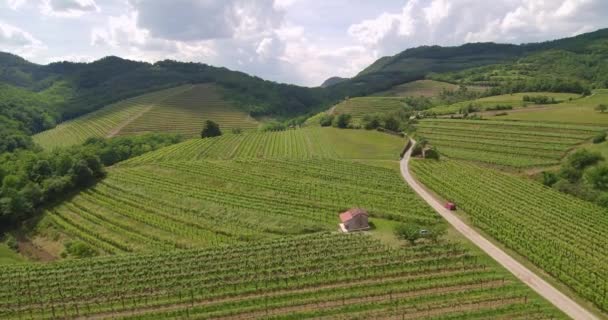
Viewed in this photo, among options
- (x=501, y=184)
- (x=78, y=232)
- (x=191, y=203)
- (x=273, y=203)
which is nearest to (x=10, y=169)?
(x=78, y=232)

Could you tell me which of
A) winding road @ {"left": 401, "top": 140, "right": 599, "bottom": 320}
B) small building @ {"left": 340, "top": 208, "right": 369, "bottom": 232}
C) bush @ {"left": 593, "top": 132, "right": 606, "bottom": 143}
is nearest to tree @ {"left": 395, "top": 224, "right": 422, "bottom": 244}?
small building @ {"left": 340, "top": 208, "right": 369, "bottom": 232}

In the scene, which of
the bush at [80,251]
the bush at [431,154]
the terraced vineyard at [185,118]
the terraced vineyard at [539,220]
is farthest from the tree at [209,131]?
the bush at [80,251]

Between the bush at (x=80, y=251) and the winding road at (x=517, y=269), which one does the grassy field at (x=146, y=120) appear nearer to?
the bush at (x=80, y=251)

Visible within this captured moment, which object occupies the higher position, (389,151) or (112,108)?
(112,108)

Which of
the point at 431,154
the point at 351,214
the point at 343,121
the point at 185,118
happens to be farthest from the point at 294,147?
the point at 185,118

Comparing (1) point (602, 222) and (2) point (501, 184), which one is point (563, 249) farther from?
(2) point (501, 184)
